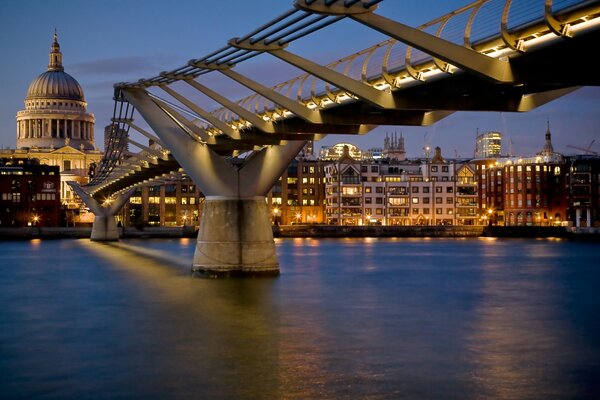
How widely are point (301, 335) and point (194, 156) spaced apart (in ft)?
60.1

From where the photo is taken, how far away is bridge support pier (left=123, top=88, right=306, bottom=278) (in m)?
47.3

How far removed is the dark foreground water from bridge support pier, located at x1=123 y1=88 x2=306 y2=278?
1527 millimetres

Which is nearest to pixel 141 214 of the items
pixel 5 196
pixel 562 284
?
pixel 5 196

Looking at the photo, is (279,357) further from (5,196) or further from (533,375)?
(5,196)

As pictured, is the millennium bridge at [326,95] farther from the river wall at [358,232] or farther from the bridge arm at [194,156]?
the river wall at [358,232]

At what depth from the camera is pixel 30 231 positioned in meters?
128

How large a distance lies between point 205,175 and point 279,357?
2143cm

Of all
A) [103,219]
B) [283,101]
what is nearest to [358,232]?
[103,219]

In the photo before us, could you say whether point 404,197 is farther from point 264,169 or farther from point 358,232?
point 264,169

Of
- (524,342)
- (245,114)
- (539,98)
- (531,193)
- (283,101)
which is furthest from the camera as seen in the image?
(531,193)

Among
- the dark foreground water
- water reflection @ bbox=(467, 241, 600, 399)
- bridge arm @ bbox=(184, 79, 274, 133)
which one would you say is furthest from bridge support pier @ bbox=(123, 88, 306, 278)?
water reflection @ bbox=(467, 241, 600, 399)

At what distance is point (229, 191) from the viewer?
47438 millimetres

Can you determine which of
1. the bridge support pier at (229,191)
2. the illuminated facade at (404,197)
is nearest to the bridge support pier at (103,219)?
the illuminated facade at (404,197)

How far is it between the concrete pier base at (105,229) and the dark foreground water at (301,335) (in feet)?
175
